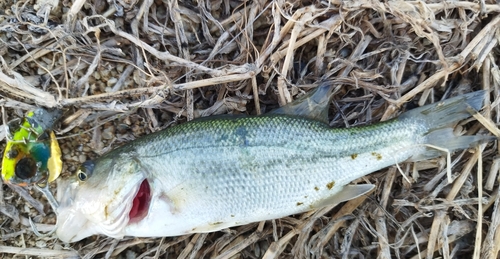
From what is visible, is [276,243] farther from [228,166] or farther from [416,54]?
[416,54]

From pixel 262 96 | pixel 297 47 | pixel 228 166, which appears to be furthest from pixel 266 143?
pixel 297 47

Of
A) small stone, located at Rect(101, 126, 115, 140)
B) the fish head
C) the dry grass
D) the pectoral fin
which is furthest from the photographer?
small stone, located at Rect(101, 126, 115, 140)

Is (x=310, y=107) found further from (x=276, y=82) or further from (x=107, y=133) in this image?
(x=107, y=133)

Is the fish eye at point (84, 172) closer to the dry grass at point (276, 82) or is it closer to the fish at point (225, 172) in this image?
the fish at point (225, 172)

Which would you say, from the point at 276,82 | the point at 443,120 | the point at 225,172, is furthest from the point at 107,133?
the point at 443,120

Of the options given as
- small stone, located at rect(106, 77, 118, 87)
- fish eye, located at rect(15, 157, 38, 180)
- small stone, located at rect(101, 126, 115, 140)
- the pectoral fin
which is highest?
small stone, located at rect(106, 77, 118, 87)

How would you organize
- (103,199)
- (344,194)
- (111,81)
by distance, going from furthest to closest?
(111,81), (344,194), (103,199)

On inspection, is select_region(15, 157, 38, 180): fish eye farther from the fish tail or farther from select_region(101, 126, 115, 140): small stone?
the fish tail

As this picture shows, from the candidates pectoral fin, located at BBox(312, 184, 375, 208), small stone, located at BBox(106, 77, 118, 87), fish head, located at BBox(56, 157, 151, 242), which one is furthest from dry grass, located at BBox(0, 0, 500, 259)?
fish head, located at BBox(56, 157, 151, 242)
